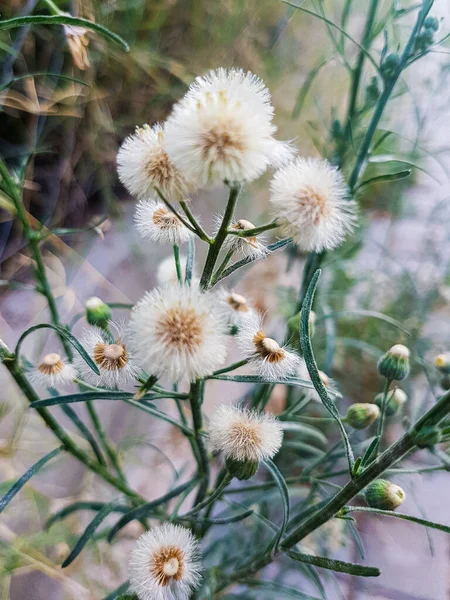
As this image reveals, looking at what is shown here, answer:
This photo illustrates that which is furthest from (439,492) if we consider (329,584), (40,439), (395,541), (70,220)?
(70,220)

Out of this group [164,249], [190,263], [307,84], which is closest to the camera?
[190,263]

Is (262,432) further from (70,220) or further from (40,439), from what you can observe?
(70,220)

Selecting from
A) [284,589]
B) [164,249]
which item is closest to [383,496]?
[284,589]

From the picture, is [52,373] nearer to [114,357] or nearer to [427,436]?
[114,357]

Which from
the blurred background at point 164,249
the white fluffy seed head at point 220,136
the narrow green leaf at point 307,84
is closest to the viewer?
the white fluffy seed head at point 220,136

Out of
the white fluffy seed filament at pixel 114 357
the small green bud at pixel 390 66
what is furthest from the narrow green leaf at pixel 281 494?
the small green bud at pixel 390 66

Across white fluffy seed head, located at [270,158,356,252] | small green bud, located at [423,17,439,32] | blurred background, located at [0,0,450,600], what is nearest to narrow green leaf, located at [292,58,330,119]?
blurred background, located at [0,0,450,600]

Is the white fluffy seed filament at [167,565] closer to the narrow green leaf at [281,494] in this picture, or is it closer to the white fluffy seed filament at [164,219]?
the narrow green leaf at [281,494]
